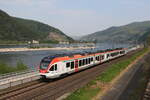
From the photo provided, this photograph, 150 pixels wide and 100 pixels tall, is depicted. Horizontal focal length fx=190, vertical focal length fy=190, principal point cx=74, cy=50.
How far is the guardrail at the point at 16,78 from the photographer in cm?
2130

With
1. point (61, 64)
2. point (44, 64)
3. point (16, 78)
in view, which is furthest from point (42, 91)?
point (61, 64)

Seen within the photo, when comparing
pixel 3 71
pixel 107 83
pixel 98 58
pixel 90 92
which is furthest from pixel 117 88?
pixel 98 58

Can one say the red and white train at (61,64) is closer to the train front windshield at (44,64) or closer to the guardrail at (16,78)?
the train front windshield at (44,64)

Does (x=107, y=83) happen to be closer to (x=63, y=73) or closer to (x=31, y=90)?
(x=63, y=73)

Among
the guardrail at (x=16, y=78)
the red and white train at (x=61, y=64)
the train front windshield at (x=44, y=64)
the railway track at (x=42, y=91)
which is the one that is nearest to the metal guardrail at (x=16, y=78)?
the guardrail at (x=16, y=78)

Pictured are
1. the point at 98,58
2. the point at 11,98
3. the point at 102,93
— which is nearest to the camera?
the point at 11,98

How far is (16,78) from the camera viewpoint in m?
23.0

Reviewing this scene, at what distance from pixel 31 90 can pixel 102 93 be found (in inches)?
300

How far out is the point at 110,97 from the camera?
57.7ft

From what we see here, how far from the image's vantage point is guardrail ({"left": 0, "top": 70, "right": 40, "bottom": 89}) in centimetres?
2130

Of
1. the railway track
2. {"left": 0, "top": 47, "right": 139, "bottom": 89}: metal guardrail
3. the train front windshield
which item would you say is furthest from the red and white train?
{"left": 0, "top": 47, "right": 139, "bottom": 89}: metal guardrail

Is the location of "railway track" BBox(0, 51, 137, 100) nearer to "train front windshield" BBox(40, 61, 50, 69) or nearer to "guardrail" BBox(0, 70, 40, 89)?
"guardrail" BBox(0, 70, 40, 89)

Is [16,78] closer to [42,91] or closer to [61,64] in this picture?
[42,91]

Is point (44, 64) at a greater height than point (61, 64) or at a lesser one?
greater
